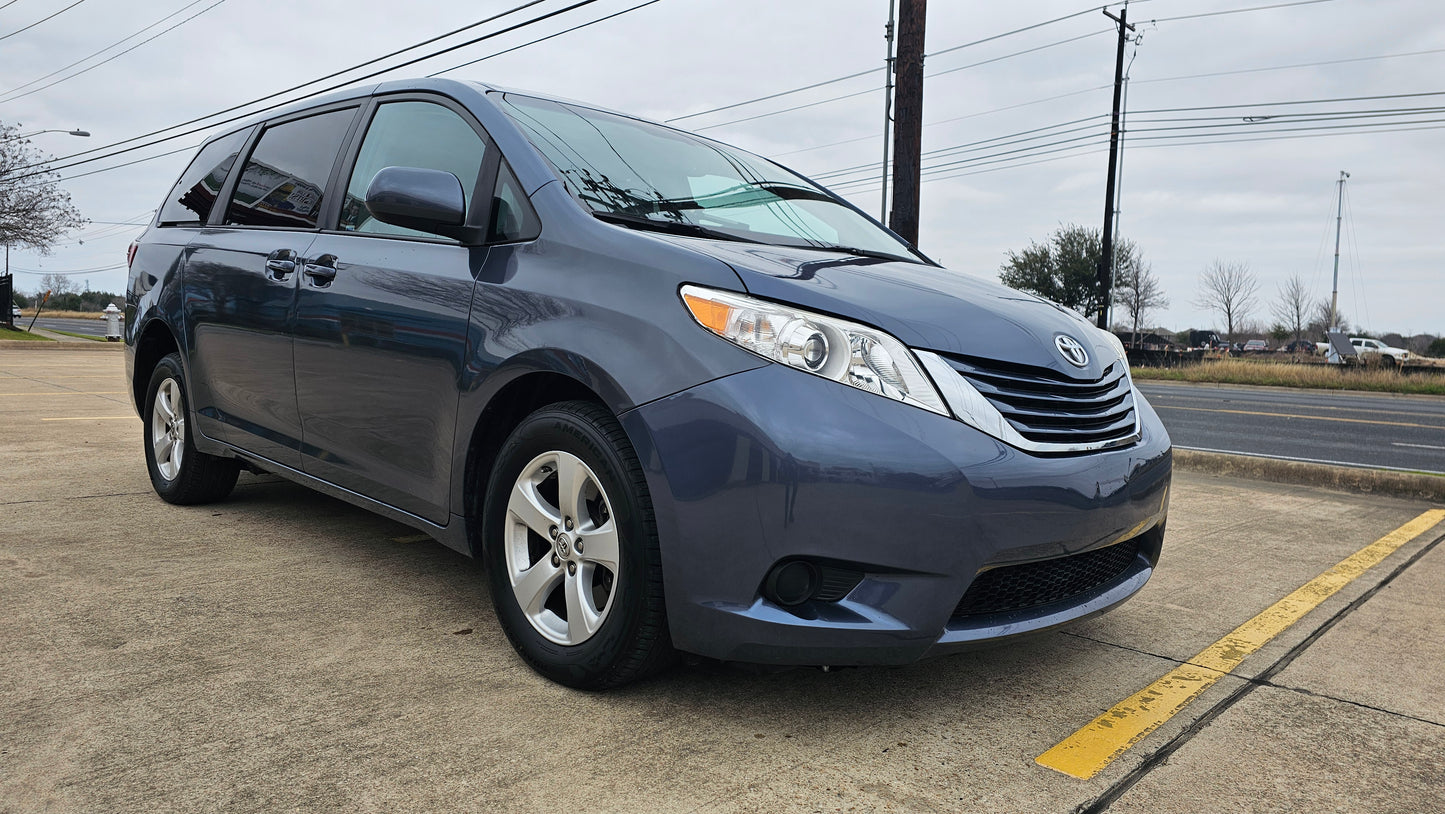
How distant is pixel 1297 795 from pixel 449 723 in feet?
6.04

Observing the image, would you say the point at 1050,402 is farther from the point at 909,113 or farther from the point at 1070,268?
the point at 1070,268

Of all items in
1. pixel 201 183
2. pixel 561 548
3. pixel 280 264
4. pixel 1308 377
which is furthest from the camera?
pixel 1308 377

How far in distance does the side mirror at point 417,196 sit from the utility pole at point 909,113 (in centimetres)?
484

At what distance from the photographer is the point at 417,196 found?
265 centimetres

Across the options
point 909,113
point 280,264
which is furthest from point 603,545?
point 909,113

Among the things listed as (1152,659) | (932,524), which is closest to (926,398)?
(932,524)

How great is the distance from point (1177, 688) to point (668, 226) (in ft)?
6.10

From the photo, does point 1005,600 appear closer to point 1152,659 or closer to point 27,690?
point 1152,659

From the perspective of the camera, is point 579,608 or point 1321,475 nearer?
point 579,608

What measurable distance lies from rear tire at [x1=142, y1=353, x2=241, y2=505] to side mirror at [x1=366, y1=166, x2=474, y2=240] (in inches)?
79.2

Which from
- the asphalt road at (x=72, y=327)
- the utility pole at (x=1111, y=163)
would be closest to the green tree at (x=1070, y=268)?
the utility pole at (x=1111, y=163)

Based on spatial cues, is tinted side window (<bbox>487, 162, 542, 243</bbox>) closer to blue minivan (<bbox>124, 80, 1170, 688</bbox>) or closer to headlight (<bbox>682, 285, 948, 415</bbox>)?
blue minivan (<bbox>124, 80, 1170, 688</bbox>)

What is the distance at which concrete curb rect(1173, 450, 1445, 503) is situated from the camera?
553 cm

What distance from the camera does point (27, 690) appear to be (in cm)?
229
